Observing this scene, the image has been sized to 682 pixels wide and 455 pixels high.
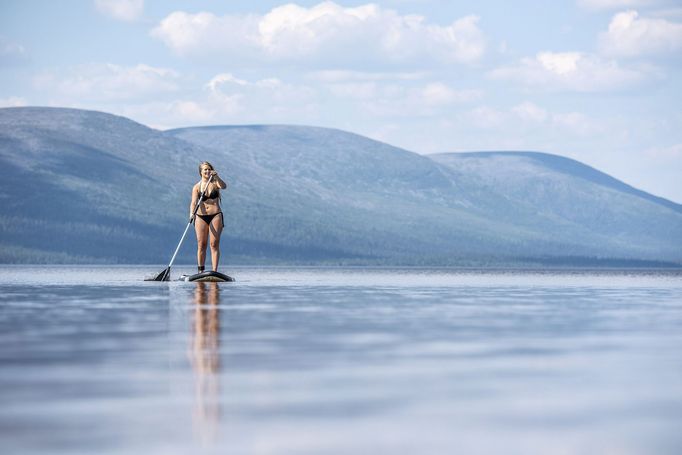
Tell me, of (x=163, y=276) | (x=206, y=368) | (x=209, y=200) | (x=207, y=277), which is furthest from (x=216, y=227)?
(x=206, y=368)

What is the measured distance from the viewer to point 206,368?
15664 millimetres

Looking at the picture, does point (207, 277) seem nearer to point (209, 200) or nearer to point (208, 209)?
point (208, 209)

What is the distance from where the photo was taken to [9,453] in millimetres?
10070

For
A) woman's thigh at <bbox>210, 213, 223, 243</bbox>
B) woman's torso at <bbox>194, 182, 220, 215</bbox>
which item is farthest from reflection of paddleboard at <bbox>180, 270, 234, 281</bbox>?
woman's torso at <bbox>194, 182, 220, 215</bbox>

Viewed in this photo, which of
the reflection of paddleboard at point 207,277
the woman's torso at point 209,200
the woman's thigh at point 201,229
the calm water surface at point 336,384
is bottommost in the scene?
the calm water surface at point 336,384

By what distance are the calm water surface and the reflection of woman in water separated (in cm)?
2

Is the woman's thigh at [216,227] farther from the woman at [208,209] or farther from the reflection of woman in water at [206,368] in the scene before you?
the reflection of woman in water at [206,368]

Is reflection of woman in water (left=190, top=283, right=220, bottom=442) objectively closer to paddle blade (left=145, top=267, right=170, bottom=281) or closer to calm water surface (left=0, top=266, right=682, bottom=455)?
calm water surface (left=0, top=266, right=682, bottom=455)

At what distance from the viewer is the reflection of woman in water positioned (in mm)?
11492

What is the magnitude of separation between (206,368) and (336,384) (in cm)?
203

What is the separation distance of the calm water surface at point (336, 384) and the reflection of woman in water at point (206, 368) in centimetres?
2

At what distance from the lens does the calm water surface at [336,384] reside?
1073cm

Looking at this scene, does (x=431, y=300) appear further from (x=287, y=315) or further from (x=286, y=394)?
(x=286, y=394)

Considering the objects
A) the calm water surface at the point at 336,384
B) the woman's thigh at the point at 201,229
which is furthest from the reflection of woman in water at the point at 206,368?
the woman's thigh at the point at 201,229
